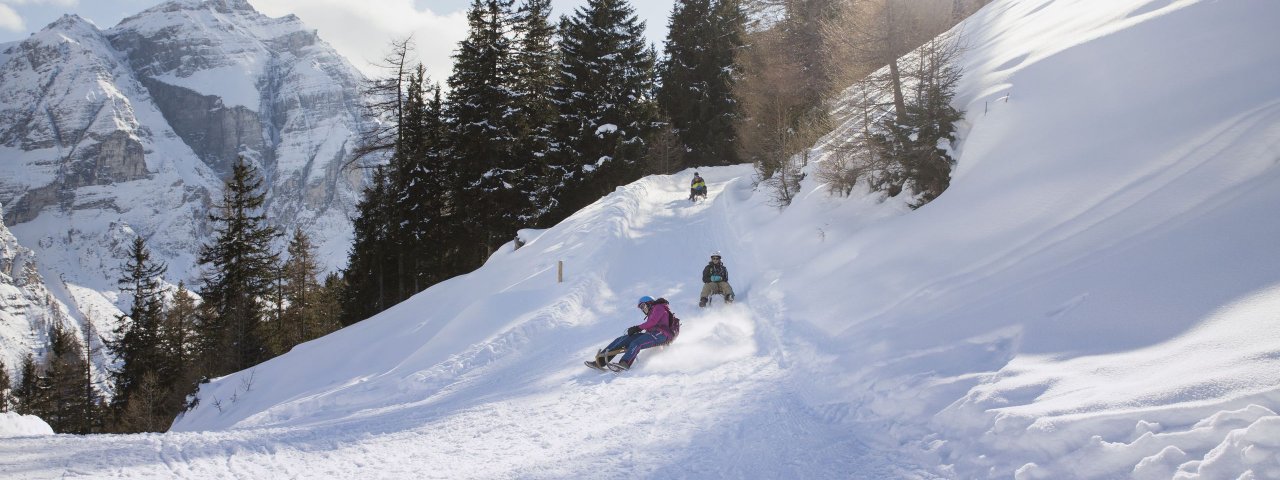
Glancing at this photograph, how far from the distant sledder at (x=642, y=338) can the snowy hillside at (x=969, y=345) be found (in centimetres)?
29

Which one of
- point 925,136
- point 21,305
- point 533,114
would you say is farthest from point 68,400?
point 21,305

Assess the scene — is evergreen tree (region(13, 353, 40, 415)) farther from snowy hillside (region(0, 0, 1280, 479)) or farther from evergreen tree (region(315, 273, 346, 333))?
snowy hillside (region(0, 0, 1280, 479))

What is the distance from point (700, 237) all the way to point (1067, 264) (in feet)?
43.9

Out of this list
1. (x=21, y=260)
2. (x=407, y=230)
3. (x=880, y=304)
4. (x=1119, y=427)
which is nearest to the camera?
(x=1119, y=427)

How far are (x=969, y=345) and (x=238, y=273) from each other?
28.2 meters

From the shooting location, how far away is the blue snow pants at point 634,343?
8.94m

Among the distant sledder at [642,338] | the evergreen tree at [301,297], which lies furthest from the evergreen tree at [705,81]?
the distant sledder at [642,338]

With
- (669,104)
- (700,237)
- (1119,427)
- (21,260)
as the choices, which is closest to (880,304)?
(1119,427)

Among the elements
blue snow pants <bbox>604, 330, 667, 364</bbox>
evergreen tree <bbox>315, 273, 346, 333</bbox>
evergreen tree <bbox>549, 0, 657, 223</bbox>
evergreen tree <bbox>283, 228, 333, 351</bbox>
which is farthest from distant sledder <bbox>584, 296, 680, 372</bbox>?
evergreen tree <bbox>315, 273, 346, 333</bbox>

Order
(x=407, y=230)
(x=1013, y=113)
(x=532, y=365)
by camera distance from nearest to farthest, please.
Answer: (x=532, y=365) < (x=1013, y=113) < (x=407, y=230)

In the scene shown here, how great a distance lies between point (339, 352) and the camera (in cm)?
1459

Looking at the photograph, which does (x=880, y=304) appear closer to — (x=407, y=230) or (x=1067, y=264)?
(x=1067, y=264)

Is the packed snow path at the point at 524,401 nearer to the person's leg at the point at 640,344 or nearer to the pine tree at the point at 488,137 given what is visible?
the person's leg at the point at 640,344

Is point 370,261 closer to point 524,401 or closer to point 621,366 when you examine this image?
point 621,366
